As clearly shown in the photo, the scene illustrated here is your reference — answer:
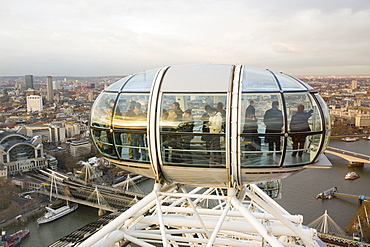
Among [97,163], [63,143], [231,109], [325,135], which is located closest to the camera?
[231,109]

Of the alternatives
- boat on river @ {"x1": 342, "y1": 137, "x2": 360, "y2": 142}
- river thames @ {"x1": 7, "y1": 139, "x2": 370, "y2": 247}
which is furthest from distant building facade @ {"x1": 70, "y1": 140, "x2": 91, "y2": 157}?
boat on river @ {"x1": 342, "y1": 137, "x2": 360, "y2": 142}

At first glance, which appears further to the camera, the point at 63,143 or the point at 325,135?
the point at 63,143

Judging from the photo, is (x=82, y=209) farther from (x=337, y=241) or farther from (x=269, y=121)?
(x=269, y=121)

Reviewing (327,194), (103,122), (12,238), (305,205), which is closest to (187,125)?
(103,122)

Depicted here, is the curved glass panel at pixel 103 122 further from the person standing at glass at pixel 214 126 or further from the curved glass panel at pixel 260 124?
the curved glass panel at pixel 260 124

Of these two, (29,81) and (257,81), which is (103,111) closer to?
(257,81)

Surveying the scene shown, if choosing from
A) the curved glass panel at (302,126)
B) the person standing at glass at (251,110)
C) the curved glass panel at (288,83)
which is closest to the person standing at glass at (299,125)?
the curved glass panel at (302,126)

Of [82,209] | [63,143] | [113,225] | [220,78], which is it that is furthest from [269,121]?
[63,143]

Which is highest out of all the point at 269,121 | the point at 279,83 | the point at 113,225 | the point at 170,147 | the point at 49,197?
the point at 279,83
